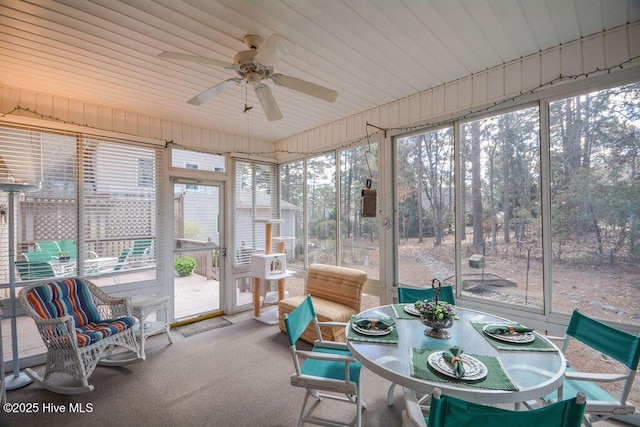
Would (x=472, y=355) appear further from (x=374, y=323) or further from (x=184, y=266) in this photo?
(x=184, y=266)

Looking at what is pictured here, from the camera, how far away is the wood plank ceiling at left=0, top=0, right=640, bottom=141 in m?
1.93

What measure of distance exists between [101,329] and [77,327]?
35cm

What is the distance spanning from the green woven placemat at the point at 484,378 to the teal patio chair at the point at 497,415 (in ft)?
A: 0.87

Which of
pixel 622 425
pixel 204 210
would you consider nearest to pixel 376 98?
pixel 204 210

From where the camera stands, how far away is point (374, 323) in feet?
6.59

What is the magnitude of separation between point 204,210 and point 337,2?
348cm

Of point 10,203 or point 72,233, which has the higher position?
point 10,203

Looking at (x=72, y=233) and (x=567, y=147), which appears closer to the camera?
(x=567, y=147)

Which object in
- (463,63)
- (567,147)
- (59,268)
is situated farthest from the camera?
(59,268)

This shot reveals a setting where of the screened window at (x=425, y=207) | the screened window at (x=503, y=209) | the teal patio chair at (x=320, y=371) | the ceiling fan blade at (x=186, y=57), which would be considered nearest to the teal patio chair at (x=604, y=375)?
the screened window at (x=503, y=209)

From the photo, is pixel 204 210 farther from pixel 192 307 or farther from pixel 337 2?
pixel 337 2

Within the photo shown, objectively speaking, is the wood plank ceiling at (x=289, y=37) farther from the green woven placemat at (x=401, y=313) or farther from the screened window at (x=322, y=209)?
the green woven placemat at (x=401, y=313)

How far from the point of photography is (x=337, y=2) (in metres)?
1.88

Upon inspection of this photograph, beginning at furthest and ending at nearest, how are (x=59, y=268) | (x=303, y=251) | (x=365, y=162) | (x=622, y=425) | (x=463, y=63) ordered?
1. (x=303, y=251)
2. (x=365, y=162)
3. (x=59, y=268)
4. (x=463, y=63)
5. (x=622, y=425)
